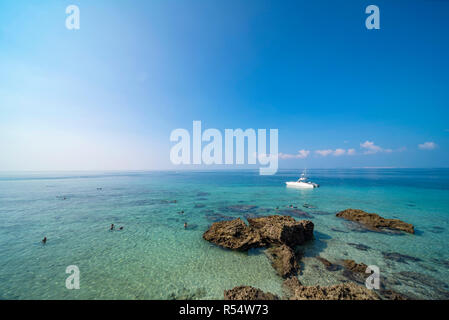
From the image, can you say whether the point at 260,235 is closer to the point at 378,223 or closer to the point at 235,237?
the point at 235,237

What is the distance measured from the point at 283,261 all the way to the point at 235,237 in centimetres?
425

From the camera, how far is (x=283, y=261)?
10.5 m

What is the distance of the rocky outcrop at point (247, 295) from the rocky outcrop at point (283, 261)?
2.21 metres

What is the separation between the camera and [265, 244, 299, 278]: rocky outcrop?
9.79 m

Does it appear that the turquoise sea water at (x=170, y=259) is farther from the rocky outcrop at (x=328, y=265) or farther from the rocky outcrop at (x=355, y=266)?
the rocky outcrop at (x=355, y=266)

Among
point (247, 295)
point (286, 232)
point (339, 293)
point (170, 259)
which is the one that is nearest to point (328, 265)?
point (286, 232)

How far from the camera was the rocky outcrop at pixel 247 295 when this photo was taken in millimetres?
7555

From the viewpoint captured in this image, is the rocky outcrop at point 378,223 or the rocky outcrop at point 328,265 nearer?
the rocky outcrop at point 328,265

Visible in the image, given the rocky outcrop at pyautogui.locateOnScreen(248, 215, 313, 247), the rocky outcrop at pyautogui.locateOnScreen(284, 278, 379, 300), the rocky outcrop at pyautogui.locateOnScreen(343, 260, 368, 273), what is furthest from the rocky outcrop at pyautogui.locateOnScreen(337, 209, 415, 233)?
the rocky outcrop at pyautogui.locateOnScreen(284, 278, 379, 300)

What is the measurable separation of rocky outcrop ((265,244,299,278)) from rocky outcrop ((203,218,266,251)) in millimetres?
1356

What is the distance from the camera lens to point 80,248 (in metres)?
13.3

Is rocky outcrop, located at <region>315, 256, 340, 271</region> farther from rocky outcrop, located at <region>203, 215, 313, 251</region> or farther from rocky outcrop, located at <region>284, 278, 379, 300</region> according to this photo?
rocky outcrop, located at <region>284, 278, 379, 300</region>

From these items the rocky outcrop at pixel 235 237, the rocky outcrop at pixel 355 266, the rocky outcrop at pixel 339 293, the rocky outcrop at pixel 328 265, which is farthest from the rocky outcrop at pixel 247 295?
the rocky outcrop at pixel 355 266
